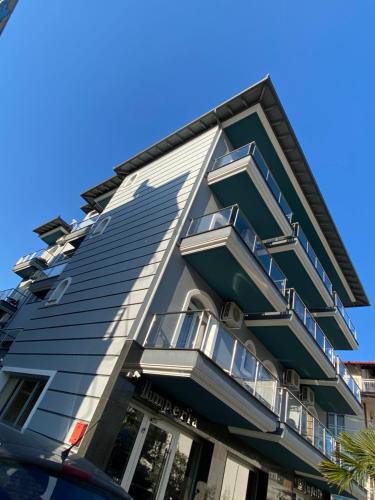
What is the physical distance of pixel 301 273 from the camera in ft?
42.7

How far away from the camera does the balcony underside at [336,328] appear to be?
14758 millimetres

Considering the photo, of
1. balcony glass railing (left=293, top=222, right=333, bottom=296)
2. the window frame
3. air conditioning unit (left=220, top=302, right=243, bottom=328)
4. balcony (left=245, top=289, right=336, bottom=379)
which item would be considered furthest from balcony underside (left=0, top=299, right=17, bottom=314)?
balcony glass railing (left=293, top=222, right=333, bottom=296)

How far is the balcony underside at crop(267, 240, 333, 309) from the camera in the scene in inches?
475

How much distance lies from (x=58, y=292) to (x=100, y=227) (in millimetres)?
3317

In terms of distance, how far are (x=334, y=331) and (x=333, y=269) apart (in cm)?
343

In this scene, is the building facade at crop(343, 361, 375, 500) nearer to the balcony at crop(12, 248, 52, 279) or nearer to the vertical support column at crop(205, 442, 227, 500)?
the vertical support column at crop(205, 442, 227, 500)

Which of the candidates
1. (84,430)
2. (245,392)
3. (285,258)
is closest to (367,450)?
(245,392)

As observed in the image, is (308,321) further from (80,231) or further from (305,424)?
(80,231)

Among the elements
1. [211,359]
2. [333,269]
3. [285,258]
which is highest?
[333,269]

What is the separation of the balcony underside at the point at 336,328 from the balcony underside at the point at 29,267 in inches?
697

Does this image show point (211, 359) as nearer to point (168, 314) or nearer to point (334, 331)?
point (168, 314)

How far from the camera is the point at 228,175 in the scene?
10164 millimetres

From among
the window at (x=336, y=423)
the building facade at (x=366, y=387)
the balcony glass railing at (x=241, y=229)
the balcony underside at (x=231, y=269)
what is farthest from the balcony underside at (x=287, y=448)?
the building facade at (x=366, y=387)

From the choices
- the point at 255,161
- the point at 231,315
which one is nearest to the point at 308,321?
the point at 231,315
